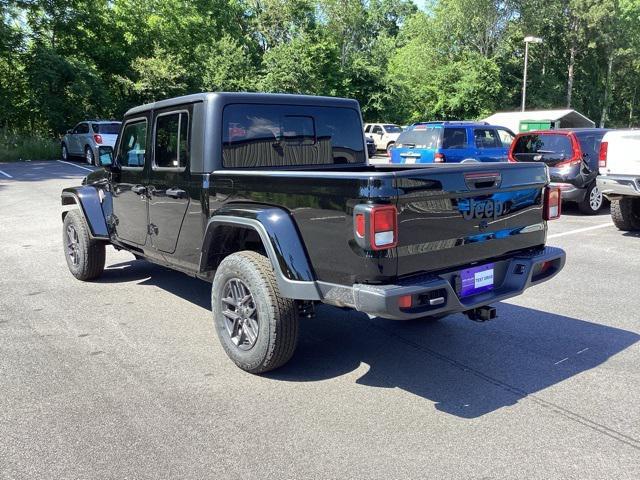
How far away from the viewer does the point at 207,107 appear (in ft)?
14.4

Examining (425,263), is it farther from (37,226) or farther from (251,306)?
(37,226)

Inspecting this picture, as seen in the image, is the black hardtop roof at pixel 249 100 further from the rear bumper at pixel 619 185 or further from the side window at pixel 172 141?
the rear bumper at pixel 619 185

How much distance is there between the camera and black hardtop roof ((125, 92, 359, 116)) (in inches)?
174

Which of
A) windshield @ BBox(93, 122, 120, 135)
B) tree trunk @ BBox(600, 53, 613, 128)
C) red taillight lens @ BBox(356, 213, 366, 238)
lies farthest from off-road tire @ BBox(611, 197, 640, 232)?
tree trunk @ BBox(600, 53, 613, 128)

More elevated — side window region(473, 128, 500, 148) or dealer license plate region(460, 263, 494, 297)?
side window region(473, 128, 500, 148)

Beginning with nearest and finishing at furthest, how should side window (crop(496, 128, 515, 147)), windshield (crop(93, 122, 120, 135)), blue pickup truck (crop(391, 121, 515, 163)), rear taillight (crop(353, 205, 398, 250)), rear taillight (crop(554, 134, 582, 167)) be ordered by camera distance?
rear taillight (crop(353, 205, 398, 250)) < rear taillight (crop(554, 134, 582, 167)) < blue pickup truck (crop(391, 121, 515, 163)) < side window (crop(496, 128, 515, 147)) < windshield (crop(93, 122, 120, 135))

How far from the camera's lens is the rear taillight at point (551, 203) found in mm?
4340

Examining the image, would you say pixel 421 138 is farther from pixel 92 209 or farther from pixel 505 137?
pixel 92 209

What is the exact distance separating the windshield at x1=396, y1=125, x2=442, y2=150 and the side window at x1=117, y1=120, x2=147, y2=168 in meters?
9.85

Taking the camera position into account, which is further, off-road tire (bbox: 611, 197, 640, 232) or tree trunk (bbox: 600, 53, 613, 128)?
tree trunk (bbox: 600, 53, 613, 128)

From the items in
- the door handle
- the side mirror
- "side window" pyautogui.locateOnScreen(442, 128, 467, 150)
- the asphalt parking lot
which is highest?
"side window" pyautogui.locateOnScreen(442, 128, 467, 150)

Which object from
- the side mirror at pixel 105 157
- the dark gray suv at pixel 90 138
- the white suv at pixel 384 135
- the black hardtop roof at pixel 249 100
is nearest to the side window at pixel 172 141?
the black hardtop roof at pixel 249 100

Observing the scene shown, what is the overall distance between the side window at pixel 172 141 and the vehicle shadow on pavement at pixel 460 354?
183 cm

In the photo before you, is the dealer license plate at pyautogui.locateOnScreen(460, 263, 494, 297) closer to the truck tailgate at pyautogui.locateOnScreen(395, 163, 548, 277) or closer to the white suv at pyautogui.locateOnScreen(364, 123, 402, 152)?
the truck tailgate at pyautogui.locateOnScreen(395, 163, 548, 277)
